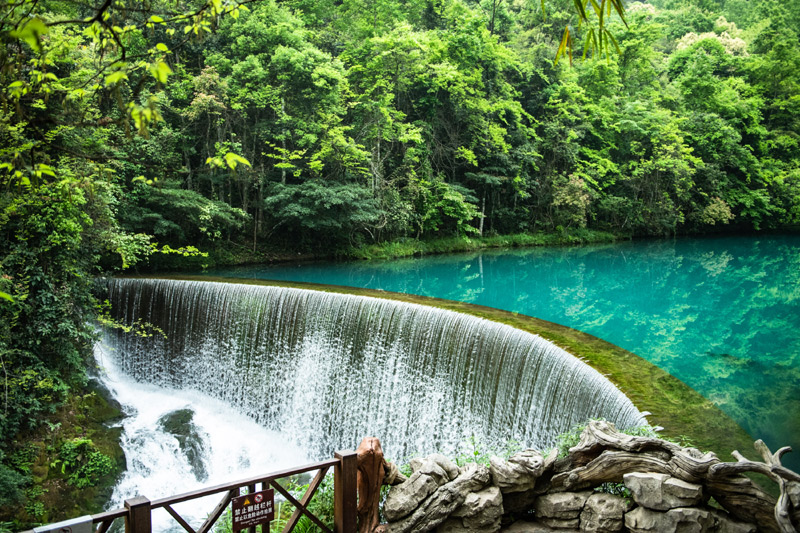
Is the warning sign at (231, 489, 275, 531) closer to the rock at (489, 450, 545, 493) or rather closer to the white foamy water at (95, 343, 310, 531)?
the rock at (489, 450, 545, 493)

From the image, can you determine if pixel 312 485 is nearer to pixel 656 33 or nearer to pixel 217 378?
pixel 217 378

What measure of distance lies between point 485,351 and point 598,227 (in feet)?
57.9

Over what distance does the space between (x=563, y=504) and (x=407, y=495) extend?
0.94 metres

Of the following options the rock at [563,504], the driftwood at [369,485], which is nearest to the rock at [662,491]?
the rock at [563,504]

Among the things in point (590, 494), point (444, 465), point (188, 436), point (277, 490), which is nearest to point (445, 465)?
point (444, 465)

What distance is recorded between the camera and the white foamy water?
21.4 feet

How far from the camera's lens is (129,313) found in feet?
30.6

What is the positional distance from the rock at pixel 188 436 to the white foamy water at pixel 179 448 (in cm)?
3

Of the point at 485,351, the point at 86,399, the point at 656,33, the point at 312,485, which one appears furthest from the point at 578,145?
the point at 312,485

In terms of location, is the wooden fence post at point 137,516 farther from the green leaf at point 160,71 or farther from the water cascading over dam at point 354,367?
the water cascading over dam at point 354,367

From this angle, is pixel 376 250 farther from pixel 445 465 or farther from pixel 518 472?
pixel 518 472

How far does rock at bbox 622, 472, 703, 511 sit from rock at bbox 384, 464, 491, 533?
0.87 m

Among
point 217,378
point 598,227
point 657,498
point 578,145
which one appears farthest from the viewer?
point 598,227

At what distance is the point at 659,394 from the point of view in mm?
4863
